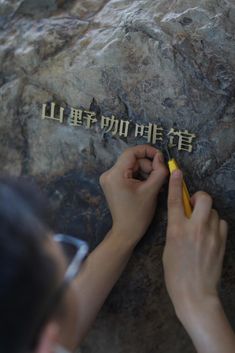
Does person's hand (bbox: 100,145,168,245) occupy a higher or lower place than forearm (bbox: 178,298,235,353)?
higher

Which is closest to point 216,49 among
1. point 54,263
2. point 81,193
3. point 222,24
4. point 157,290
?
point 222,24

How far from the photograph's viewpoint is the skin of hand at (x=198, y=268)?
105 cm

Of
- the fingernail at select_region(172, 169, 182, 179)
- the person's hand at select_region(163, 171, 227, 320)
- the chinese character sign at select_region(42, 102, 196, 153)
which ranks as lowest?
the person's hand at select_region(163, 171, 227, 320)

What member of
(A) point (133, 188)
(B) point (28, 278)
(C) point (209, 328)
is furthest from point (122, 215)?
(B) point (28, 278)

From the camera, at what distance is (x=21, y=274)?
1.64 feet

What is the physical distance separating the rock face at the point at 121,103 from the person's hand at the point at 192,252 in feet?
0.35

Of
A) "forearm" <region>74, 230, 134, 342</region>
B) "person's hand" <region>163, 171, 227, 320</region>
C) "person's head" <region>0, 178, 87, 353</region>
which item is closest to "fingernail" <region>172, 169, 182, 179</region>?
"person's hand" <region>163, 171, 227, 320</region>

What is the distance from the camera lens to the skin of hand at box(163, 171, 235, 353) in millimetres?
1052

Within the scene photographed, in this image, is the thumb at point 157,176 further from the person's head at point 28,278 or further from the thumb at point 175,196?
the person's head at point 28,278

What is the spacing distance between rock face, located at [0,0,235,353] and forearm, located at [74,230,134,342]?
9cm

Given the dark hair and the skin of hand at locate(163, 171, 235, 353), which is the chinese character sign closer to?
the skin of hand at locate(163, 171, 235, 353)

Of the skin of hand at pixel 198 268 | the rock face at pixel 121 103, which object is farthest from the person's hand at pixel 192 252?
the rock face at pixel 121 103

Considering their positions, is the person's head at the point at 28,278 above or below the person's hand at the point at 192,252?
above

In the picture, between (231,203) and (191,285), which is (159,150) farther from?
(191,285)
